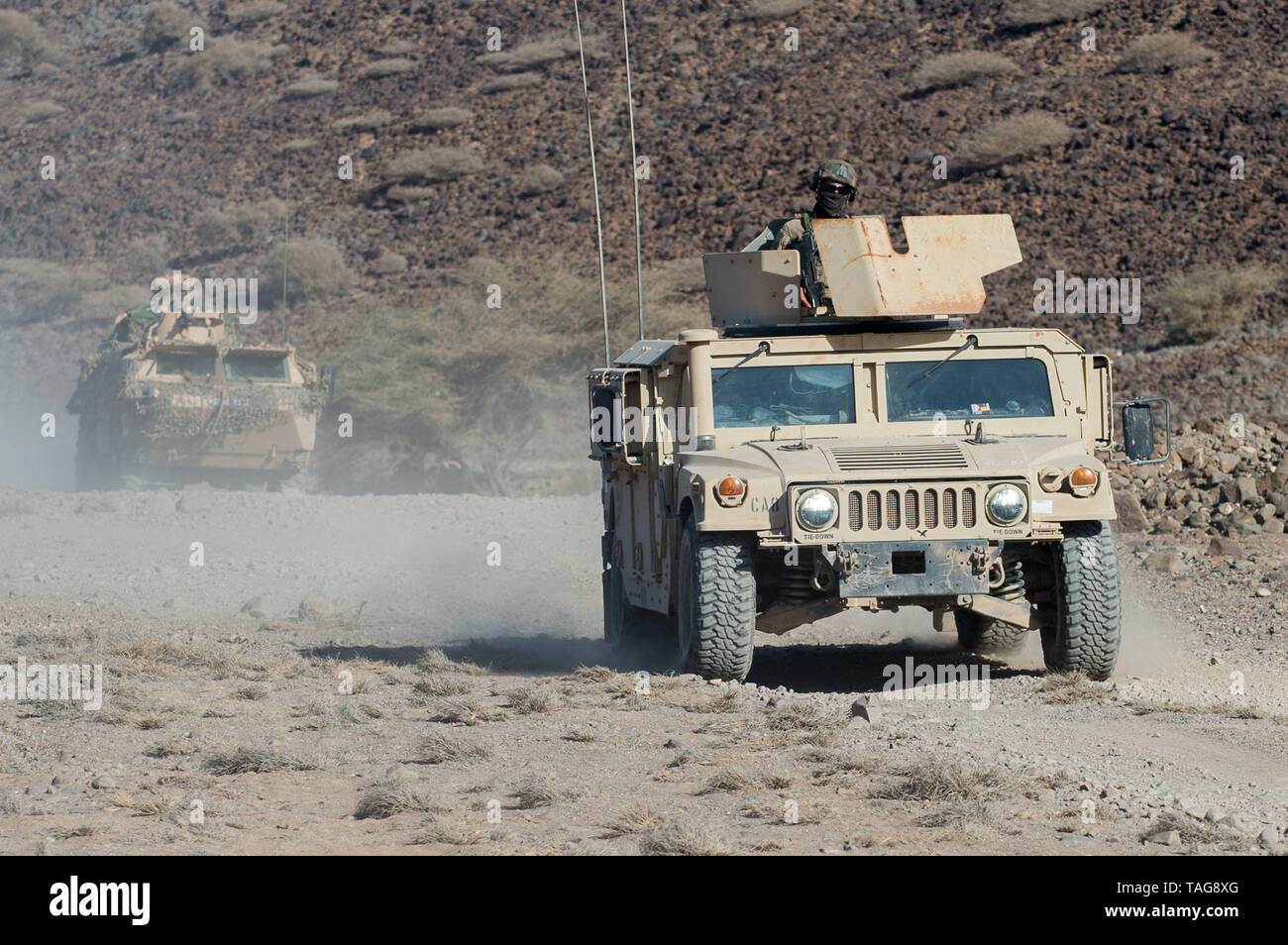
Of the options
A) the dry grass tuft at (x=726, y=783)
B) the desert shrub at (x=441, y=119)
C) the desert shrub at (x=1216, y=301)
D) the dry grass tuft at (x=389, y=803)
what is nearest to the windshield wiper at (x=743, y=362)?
the dry grass tuft at (x=726, y=783)

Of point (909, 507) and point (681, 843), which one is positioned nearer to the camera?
point (681, 843)

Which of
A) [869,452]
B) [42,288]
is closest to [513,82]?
[42,288]

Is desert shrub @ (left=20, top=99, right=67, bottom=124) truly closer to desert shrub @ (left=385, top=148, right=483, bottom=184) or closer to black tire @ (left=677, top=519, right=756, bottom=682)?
desert shrub @ (left=385, top=148, right=483, bottom=184)

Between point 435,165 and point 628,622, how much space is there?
3251 centimetres

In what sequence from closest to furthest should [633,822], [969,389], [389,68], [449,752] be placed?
1. [633,822]
2. [449,752]
3. [969,389]
4. [389,68]

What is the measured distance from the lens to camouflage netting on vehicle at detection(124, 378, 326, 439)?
25266 mm

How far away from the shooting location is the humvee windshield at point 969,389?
9.54 m

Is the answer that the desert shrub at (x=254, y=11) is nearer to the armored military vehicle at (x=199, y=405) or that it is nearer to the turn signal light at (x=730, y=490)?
the armored military vehicle at (x=199, y=405)

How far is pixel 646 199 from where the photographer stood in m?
38.5

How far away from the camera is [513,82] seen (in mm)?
44719

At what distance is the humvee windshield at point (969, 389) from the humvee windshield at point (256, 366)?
59.0ft

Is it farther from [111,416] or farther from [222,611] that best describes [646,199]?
[222,611]

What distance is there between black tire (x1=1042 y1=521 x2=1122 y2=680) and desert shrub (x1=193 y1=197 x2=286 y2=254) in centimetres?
3684

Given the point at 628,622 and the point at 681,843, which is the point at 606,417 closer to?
the point at 628,622
